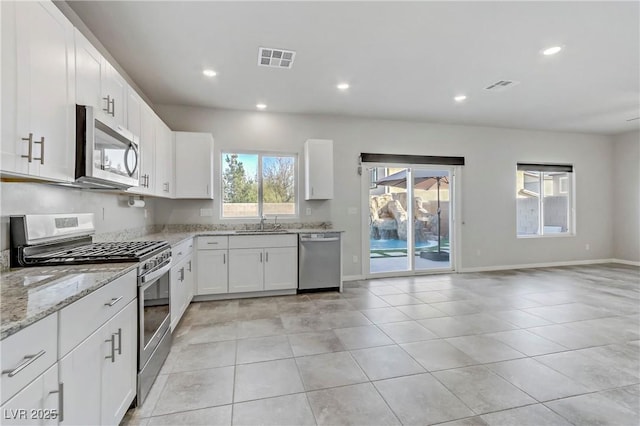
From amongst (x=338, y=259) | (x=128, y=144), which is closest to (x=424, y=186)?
(x=338, y=259)

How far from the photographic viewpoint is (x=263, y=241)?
420 centimetres

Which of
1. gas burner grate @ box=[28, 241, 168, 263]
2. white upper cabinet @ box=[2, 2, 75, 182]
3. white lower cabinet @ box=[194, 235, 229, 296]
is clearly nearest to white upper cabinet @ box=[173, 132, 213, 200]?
white lower cabinet @ box=[194, 235, 229, 296]

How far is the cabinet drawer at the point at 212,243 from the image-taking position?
4.02 meters

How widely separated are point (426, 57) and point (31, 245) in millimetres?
3719

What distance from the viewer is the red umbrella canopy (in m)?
5.62

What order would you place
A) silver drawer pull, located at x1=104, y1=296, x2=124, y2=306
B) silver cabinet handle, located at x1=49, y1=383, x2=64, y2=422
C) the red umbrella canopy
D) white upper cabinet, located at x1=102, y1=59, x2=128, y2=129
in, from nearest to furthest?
silver cabinet handle, located at x1=49, y1=383, x2=64, y2=422, silver drawer pull, located at x1=104, y1=296, x2=124, y2=306, white upper cabinet, located at x1=102, y1=59, x2=128, y2=129, the red umbrella canopy

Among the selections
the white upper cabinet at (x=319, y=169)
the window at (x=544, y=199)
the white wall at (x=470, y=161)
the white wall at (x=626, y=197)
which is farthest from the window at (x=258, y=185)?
the white wall at (x=626, y=197)

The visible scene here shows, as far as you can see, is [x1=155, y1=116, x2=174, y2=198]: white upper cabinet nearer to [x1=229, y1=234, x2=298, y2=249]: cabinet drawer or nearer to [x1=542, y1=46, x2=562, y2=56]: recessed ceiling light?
[x1=229, y1=234, x2=298, y2=249]: cabinet drawer

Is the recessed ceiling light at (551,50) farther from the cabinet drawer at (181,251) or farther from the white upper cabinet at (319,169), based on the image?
the cabinet drawer at (181,251)

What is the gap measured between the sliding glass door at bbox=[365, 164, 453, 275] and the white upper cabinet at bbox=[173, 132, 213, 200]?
271 cm

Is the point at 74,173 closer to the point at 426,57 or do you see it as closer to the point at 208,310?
the point at 208,310

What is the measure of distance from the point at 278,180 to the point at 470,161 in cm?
379

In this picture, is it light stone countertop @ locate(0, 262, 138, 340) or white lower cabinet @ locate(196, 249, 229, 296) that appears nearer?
light stone countertop @ locate(0, 262, 138, 340)

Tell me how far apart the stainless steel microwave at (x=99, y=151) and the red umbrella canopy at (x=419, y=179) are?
13.6 feet
